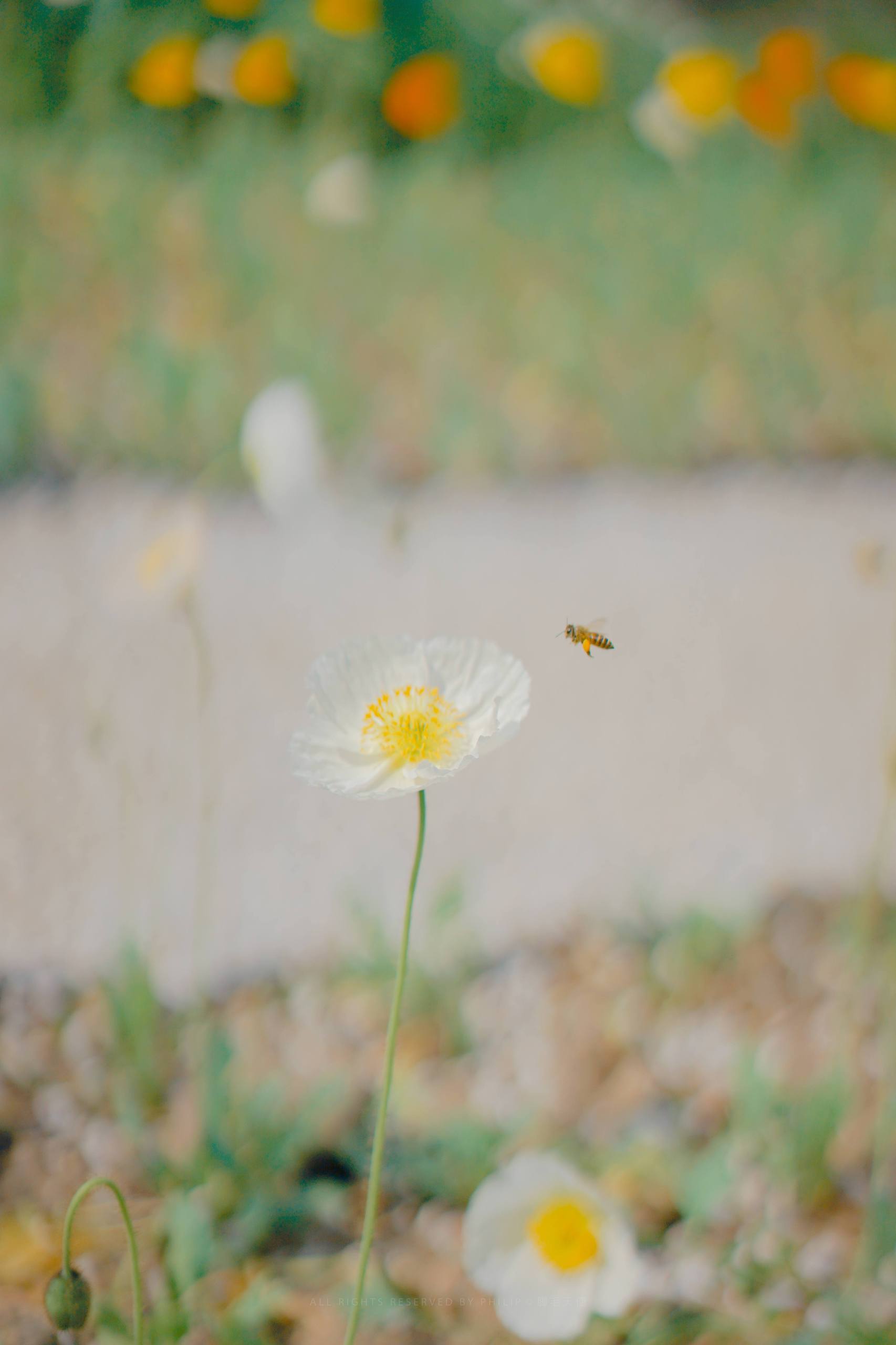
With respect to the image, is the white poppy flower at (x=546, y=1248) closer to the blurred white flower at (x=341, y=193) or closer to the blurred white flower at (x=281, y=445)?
the blurred white flower at (x=281, y=445)

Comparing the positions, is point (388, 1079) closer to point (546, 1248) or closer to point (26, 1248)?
point (546, 1248)

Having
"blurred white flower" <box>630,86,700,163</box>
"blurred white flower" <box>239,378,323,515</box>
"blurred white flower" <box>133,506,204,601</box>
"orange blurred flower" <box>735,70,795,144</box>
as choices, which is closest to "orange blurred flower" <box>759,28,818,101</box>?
"orange blurred flower" <box>735,70,795,144</box>

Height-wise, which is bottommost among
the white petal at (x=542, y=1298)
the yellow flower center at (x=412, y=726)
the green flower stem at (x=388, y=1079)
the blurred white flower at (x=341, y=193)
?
the white petal at (x=542, y=1298)

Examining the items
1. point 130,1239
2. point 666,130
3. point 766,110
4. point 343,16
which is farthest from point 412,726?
point 766,110

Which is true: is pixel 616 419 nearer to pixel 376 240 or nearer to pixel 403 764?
pixel 376 240

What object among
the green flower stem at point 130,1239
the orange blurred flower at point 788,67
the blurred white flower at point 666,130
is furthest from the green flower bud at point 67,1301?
the orange blurred flower at point 788,67

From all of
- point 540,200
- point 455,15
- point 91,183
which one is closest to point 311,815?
point 91,183
